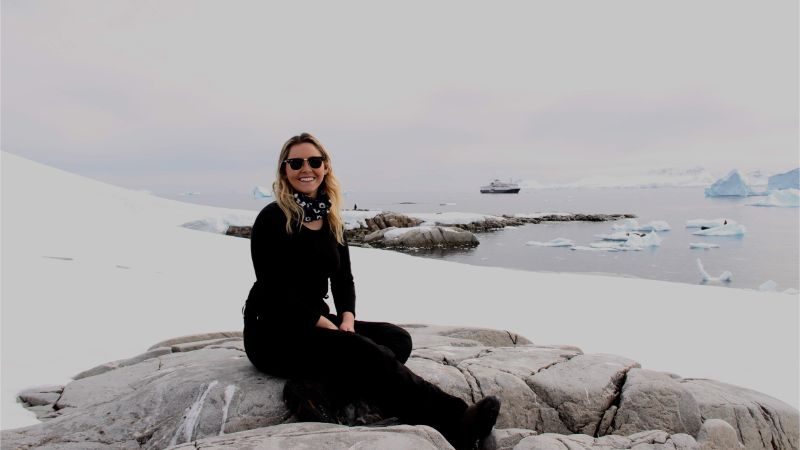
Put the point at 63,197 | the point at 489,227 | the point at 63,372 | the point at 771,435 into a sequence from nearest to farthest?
the point at 771,435 < the point at 63,372 < the point at 63,197 < the point at 489,227

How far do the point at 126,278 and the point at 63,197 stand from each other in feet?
27.1

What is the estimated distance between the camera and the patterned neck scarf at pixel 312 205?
10.6 ft

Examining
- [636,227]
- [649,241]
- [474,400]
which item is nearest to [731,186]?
[636,227]

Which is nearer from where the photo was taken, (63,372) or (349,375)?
(349,375)

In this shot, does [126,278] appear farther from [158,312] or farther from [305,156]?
[305,156]

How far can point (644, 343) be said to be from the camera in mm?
6312

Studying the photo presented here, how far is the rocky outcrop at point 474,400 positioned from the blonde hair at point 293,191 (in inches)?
40.5

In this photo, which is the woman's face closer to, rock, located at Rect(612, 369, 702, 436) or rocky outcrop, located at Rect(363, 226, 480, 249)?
rock, located at Rect(612, 369, 702, 436)

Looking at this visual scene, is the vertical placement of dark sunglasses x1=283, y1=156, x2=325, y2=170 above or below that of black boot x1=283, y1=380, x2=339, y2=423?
above

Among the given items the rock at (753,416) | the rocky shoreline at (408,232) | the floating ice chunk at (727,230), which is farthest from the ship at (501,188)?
the rock at (753,416)

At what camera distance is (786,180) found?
6116 cm

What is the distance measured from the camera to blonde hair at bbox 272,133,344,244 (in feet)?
10.5

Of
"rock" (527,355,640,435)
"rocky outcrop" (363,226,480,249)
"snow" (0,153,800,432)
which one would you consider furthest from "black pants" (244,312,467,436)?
"rocky outcrop" (363,226,480,249)

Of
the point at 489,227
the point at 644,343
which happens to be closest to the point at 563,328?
the point at 644,343
